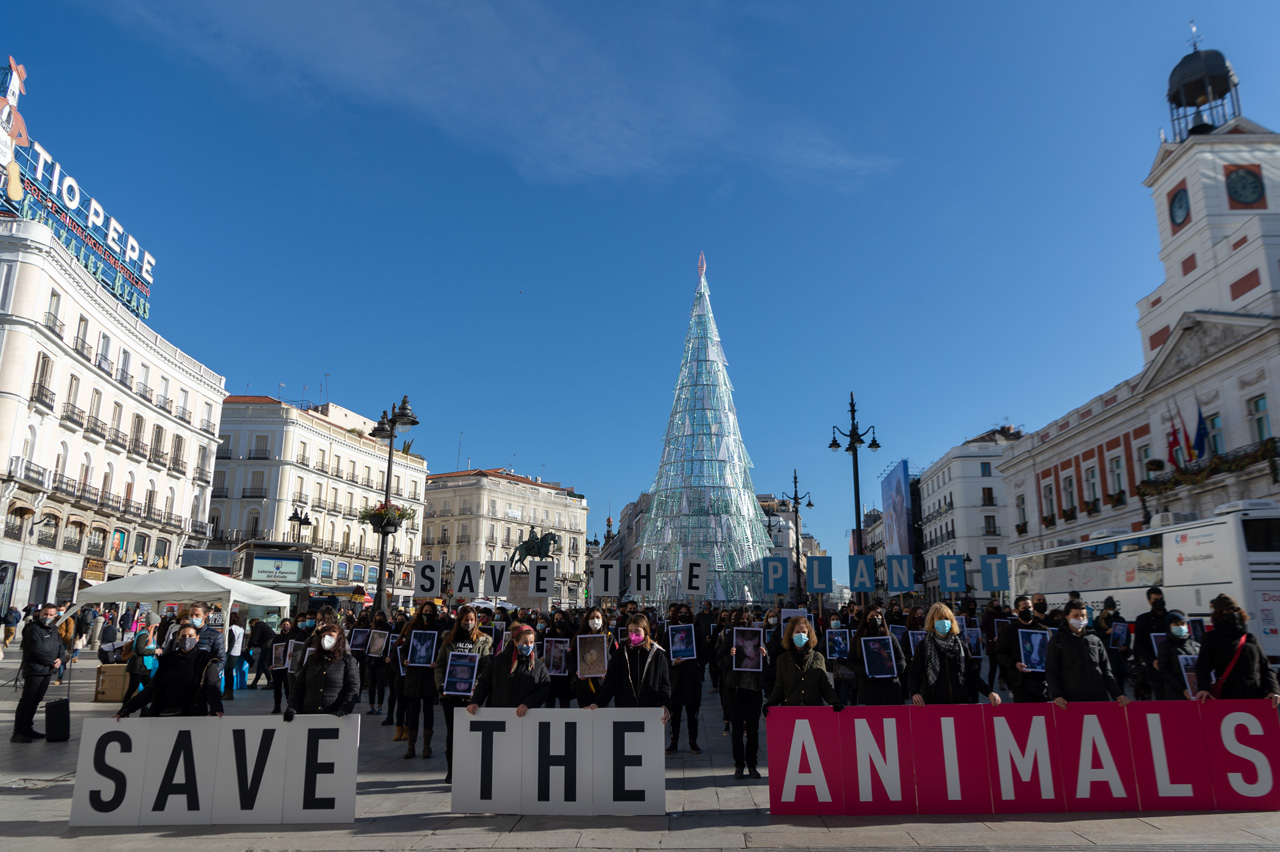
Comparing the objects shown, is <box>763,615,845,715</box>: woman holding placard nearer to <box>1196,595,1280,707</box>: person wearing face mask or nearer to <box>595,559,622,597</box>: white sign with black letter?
<box>1196,595,1280,707</box>: person wearing face mask

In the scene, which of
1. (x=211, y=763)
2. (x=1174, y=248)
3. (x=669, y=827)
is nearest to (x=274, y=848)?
(x=211, y=763)

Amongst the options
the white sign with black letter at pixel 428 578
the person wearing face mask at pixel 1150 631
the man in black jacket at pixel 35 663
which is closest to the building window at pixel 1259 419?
the person wearing face mask at pixel 1150 631

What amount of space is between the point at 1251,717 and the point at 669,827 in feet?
17.3

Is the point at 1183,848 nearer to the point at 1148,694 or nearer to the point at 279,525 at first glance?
the point at 1148,694

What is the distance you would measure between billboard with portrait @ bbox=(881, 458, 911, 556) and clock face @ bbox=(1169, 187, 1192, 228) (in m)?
35.3

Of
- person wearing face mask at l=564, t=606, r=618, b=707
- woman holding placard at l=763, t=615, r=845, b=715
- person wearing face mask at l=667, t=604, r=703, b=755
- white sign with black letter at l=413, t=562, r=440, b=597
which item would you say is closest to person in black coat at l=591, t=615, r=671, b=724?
person wearing face mask at l=564, t=606, r=618, b=707

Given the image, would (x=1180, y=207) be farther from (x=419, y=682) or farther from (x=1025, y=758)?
(x=419, y=682)

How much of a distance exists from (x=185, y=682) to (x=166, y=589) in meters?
9.55

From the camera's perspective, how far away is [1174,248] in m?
40.4

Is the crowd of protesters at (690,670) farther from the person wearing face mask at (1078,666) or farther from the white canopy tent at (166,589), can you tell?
the white canopy tent at (166,589)

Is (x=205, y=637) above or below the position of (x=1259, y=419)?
below

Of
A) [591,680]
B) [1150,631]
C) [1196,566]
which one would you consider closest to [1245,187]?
[1196,566]

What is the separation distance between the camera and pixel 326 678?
7801mm

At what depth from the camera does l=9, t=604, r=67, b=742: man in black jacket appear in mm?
10922
